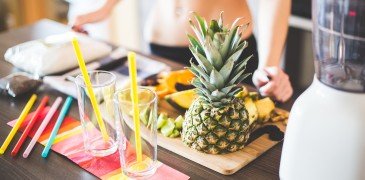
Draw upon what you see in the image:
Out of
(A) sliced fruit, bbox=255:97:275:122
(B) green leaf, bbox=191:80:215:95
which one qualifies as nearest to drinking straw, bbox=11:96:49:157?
(B) green leaf, bbox=191:80:215:95

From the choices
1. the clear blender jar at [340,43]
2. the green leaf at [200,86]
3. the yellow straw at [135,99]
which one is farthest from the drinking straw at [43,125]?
the clear blender jar at [340,43]

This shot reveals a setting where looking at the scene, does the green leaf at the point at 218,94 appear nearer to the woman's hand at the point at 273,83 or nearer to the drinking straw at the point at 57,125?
the woman's hand at the point at 273,83

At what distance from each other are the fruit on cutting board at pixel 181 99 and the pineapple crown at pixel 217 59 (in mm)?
171

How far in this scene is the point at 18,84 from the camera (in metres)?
1.24

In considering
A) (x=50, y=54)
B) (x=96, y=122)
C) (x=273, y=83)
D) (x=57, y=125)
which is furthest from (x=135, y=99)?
(x=50, y=54)

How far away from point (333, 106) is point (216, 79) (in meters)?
0.23

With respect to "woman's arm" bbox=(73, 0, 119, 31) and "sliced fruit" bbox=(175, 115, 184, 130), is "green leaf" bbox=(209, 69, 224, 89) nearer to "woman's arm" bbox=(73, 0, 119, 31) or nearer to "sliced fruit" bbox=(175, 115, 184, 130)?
"sliced fruit" bbox=(175, 115, 184, 130)

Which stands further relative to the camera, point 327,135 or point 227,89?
point 227,89

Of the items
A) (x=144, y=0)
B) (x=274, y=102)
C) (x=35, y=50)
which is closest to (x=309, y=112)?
(x=274, y=102)

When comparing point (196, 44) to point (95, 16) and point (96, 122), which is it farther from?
point (95, 16)

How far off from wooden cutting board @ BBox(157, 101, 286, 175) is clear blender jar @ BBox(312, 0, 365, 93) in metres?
0.23

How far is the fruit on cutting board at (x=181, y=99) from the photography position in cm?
114

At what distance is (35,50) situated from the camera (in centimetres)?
139

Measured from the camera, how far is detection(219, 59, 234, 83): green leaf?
35.8 inches
